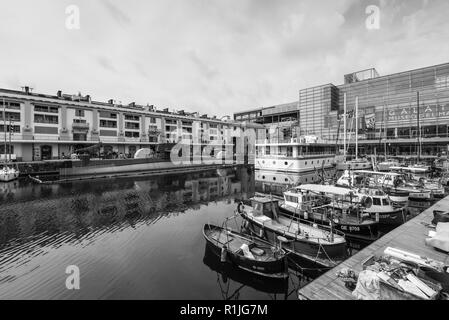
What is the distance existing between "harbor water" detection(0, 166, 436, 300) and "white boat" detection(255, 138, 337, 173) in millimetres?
25967

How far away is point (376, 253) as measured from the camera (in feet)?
37.7

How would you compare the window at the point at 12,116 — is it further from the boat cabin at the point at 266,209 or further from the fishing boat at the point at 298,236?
the boat cabin at the point at 266,209

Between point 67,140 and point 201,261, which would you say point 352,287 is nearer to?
point 201,261

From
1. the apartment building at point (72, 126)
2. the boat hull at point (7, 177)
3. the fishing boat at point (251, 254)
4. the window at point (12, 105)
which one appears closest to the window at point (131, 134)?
the apartment building at point (72, 126)

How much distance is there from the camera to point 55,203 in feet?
89.8

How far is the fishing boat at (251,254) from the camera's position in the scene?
38.7ft

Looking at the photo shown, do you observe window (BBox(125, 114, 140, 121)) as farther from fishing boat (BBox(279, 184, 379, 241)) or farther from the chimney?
fishing boat (BBox(279, 184, 379, 241))

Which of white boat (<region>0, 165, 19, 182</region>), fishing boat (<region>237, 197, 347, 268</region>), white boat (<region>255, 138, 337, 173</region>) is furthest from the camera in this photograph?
white boat (<region>255, 138, 337, 173</region>)

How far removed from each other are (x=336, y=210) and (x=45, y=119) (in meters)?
71.0

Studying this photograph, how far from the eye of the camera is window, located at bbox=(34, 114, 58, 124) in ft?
185

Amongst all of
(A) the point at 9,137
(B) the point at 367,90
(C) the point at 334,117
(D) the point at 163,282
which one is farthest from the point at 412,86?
(A) the point at 9,137

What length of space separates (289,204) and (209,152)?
66454 mm

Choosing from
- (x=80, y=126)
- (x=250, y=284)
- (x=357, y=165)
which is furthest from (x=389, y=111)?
(x=80, y=126)

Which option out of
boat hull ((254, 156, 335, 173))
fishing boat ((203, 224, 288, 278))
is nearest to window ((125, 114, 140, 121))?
boat hull ((254, 156, 335, 173))
